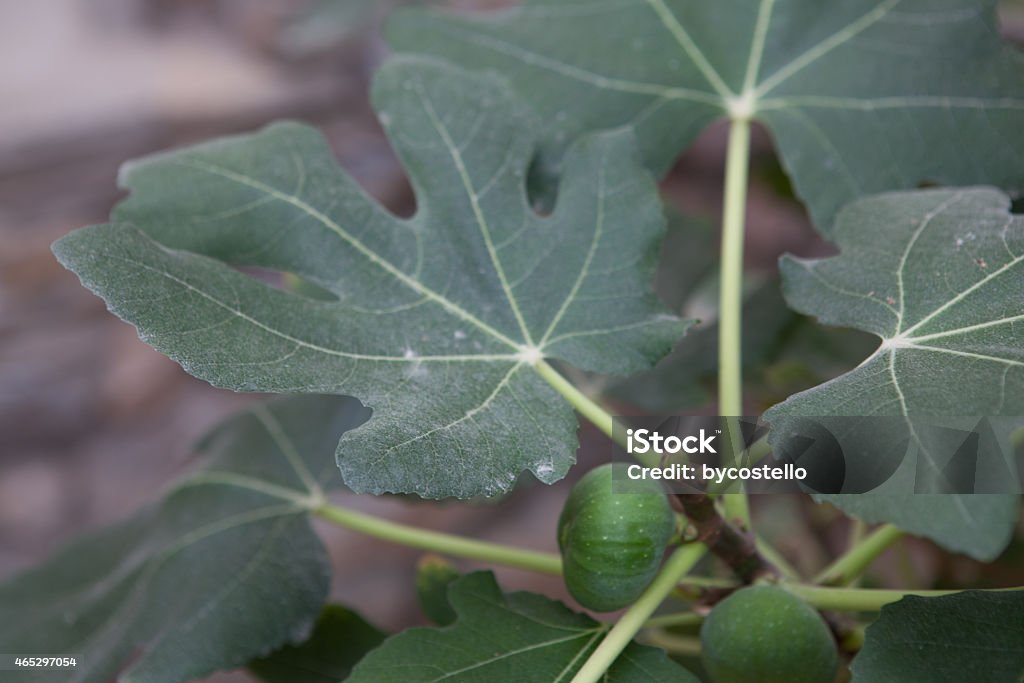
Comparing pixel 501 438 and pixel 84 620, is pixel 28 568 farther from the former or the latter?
pixel 501 438

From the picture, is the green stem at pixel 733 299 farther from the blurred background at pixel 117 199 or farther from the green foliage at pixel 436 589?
the blurred background at pixel 117 199

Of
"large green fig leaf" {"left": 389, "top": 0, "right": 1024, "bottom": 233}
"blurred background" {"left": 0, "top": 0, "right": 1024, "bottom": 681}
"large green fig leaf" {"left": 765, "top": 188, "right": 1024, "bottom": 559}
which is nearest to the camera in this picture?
"large green fig leaf" {"left": 765, "top": 188, "right": 1024, "bottom": 559}

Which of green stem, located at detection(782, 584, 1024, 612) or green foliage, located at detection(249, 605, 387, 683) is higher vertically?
green stem, located at detection(782, 584, 1024, 612)

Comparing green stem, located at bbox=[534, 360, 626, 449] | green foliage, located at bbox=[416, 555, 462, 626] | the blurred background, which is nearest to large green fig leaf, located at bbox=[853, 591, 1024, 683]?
green stem, located at bbox=[534, 360, 626, 449]

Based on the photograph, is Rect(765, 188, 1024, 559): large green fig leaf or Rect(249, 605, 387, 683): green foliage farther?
Rect(249, 605, 387, 683): green foliage

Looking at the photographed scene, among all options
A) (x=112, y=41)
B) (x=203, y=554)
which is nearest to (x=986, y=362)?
(x=203, y=554)

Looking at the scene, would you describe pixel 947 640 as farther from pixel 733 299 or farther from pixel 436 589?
pixel 436 589

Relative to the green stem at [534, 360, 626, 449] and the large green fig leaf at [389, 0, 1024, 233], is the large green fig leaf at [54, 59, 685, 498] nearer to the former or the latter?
the green stem at [534, 360, 626, 449]

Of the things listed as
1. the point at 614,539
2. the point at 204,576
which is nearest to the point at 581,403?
the point at 614,539
